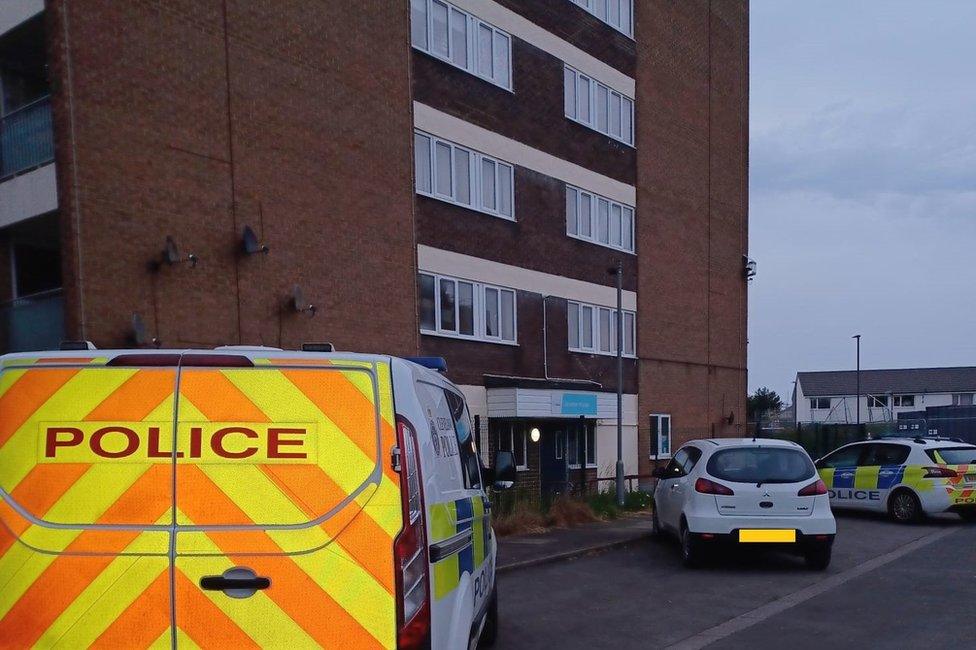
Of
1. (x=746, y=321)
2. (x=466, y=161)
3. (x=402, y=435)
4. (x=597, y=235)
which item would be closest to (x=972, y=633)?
(x=402, y=435)

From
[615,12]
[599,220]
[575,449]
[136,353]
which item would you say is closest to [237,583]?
[136,353]

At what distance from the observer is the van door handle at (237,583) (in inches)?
148

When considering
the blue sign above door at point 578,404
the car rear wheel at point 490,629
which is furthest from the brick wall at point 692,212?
the car rear wheel at point 490,629

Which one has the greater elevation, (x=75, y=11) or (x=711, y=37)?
(x=711, y=37)

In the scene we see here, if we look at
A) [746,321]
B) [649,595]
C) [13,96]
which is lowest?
[649,595]

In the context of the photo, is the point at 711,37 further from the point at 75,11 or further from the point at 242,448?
the point at 242,448

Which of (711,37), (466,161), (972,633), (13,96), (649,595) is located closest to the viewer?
(972,633)

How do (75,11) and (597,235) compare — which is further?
(597,235)

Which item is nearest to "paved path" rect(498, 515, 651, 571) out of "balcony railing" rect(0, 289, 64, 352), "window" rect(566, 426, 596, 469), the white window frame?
"window" rect(566, 426, 596, 469)

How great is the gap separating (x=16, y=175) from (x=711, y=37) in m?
21.6

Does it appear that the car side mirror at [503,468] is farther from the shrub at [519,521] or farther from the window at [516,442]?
the window at [516,442]

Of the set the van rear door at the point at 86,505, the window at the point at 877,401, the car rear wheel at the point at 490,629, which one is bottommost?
the window at the point at 877,401

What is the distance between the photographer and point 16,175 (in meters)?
13.2

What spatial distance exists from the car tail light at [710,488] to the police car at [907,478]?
265 inches
